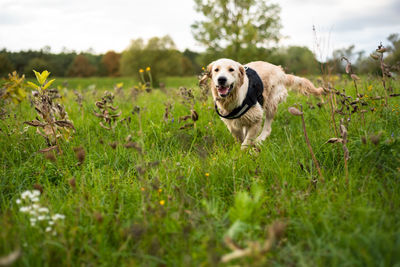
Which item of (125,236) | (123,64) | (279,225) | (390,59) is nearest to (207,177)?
(125,236)

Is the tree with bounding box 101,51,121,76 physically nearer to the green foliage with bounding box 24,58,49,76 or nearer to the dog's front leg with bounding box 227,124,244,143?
the green foliage with bounding box 24,58,49,76

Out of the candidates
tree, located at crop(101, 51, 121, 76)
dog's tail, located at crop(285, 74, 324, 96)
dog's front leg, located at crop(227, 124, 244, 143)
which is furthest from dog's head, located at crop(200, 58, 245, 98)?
tree, located at crop(101, 51, 121, 76)

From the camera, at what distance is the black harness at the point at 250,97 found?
354 cm

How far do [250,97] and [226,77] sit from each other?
622mm

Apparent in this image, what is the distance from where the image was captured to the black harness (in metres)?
3.54

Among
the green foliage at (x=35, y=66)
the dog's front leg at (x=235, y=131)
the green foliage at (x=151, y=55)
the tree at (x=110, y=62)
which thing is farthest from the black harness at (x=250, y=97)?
the tree at (x=110, y=62)

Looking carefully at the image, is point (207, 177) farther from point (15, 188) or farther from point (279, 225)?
point (15, 188)

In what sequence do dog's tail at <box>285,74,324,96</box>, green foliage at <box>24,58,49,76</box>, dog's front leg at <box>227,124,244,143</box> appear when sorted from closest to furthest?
green foliage at <box>24,58,49,76</box> < dog's front leg at <box>227,124,244,143</box> < dog's tail at <box>285,74,324,96</box>

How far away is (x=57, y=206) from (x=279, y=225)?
5.05 feet

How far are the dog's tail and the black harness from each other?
96cm

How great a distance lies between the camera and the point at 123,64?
23969mm

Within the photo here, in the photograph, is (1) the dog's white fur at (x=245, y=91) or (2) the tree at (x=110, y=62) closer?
(1) the dog's white fur at (x=245, y=91)

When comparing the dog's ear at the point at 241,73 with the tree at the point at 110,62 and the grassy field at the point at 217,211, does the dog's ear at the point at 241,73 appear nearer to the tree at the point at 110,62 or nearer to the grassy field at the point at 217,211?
the grassy field at the point at 217,211

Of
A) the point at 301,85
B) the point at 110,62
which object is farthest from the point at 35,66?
the point at 110,62
